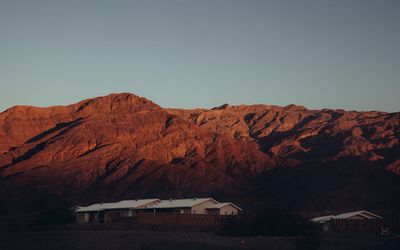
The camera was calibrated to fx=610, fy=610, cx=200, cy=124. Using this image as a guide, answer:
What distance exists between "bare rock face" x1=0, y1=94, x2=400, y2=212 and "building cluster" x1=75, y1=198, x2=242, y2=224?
39.8 m

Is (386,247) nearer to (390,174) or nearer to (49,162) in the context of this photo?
(390,174)

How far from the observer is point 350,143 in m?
172

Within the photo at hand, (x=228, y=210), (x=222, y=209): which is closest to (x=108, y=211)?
(x=222, y=209)

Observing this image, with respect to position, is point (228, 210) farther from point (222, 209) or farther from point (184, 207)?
point (184, 207)

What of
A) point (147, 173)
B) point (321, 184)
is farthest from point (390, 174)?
point (147, 173)

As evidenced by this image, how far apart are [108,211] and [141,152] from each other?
69337mm

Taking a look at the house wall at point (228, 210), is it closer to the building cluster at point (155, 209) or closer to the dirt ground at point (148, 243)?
the building cluster at point (155, 209)

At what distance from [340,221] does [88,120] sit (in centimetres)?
11504

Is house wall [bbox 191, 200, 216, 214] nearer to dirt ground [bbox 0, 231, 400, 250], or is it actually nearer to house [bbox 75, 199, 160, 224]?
house [bbox 75, 199, 160, 224]

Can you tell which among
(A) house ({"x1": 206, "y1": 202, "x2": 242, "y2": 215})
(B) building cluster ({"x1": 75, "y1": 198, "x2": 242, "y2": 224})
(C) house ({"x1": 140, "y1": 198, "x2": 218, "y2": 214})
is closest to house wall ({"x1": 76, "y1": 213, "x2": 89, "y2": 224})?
(B) building cluster ({"x1": 75, "y1": 198, "x2": 242, "y2": 224})

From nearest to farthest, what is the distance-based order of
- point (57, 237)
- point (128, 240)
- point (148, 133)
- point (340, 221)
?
point (128, 240), point (57, 237), point (340, 221), point (148, 133)

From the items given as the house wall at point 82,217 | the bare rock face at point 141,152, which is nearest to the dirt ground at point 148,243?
the house wall at point 82,217

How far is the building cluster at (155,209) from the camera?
77.5 meters

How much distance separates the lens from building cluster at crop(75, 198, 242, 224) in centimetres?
7749
